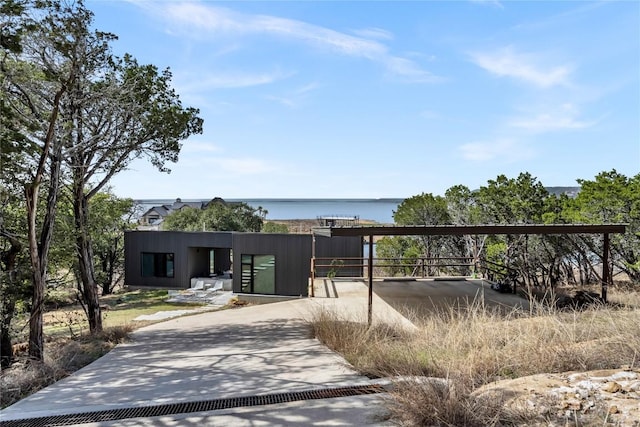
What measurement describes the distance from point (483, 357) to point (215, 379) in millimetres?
2823

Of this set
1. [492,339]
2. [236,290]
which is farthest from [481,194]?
[492,339]

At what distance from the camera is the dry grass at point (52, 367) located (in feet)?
14.4

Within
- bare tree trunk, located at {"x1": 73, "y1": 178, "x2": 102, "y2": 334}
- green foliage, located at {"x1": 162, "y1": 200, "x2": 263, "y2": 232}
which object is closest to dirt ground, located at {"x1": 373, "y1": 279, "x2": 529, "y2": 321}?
bare tree trunk, located at {"x1": 73, "y1": 178, "x2": 102, "y2": 334}

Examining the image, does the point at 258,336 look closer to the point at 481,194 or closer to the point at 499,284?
the point at 499,284

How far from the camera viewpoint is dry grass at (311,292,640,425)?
2801mm

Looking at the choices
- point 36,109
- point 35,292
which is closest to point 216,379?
point 35,292

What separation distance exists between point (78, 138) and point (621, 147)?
54.0 feet

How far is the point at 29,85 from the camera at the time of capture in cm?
678

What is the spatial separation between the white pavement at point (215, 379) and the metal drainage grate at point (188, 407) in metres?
0.11

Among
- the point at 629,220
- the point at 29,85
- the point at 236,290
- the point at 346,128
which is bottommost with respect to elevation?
the point at 236,290

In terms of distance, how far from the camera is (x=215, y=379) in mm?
4426

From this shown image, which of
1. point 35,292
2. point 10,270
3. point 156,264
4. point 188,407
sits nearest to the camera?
point 188,407

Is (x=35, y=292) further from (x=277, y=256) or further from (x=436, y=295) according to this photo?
(x=277, y=256)

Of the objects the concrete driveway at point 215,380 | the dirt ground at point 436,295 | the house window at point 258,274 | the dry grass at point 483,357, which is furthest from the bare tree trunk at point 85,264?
the house window at point 258,274
